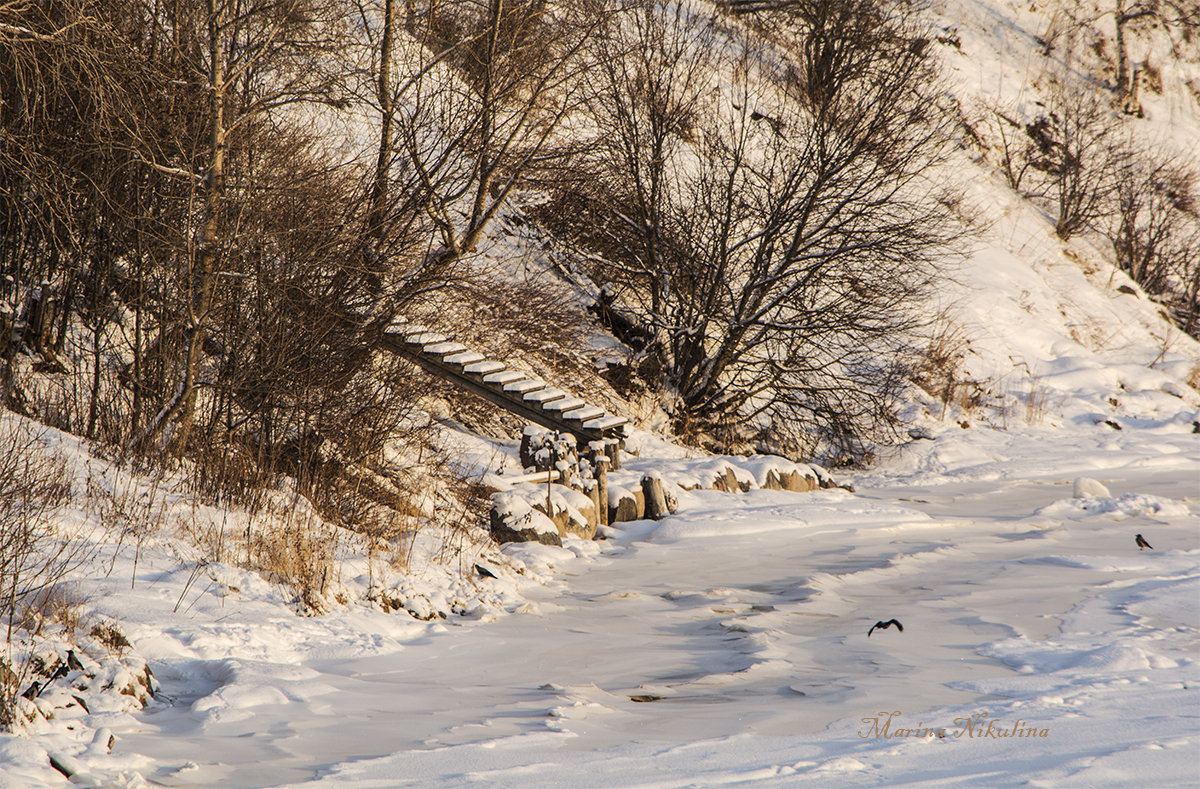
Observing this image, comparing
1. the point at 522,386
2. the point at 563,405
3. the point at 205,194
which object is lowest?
the point at 563,405

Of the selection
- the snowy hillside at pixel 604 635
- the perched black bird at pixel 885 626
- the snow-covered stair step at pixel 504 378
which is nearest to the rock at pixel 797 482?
the snowy hillside at pixel 604 635

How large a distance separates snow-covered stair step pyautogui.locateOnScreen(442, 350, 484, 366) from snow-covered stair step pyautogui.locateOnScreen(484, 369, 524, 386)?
277mm

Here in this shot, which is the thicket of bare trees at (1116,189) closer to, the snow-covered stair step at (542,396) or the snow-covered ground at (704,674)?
the snow-covered stair step at (542,396)

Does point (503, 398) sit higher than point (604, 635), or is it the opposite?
point (503, 398)

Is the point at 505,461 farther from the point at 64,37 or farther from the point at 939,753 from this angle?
the point at 939,753

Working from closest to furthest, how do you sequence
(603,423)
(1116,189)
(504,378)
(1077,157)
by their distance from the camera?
(603,423) < (504,378) < (1116,189) < (1077,157)

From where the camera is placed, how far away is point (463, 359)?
11.1 metres

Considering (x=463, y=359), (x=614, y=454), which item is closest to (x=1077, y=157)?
(x=614, y=454)

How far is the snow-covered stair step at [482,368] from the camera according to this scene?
437 inches

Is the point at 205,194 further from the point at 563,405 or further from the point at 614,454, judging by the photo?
the point at 614,454

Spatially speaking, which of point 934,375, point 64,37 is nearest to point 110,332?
point 64,37

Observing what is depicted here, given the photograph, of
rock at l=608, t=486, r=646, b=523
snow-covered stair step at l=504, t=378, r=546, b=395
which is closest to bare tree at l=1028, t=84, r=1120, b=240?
snow-covered stair step at l=504, t=378, r=546, b=395

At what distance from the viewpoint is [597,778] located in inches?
124

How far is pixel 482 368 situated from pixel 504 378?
0.96ft
